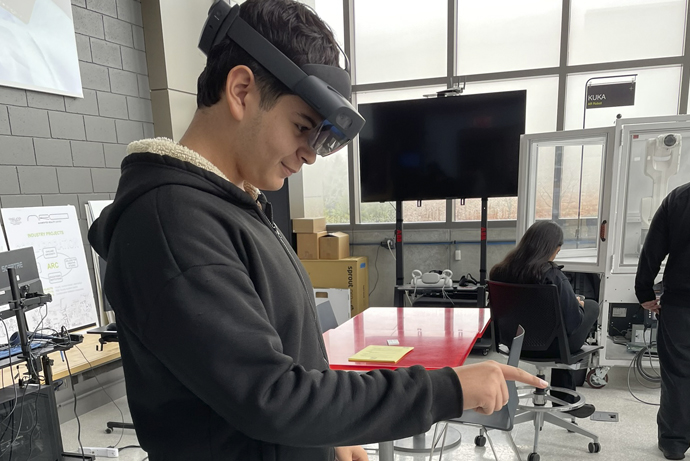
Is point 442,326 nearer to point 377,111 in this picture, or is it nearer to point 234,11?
point 234,11

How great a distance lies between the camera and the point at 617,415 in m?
2.76

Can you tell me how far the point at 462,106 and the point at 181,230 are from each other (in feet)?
12.9

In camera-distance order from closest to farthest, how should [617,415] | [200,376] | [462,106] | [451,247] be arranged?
[200,376], [617,415], [462,106], [451,247]

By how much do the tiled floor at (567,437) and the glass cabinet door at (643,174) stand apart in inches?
37.2

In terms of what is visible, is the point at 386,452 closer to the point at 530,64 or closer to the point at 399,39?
the point at 530,64

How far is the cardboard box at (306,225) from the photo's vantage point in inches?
181

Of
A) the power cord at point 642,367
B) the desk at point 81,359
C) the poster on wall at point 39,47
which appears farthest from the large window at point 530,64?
the desk at point 81,359

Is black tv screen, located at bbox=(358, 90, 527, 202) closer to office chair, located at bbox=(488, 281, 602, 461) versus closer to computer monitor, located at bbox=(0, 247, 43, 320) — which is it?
office chair, located at bbox=(488, 281, 602, 461)

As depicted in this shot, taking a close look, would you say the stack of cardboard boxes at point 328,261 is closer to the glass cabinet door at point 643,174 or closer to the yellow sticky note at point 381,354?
the glass cabinet door at point 643,174

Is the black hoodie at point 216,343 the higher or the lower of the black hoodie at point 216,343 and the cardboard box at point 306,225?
the higher

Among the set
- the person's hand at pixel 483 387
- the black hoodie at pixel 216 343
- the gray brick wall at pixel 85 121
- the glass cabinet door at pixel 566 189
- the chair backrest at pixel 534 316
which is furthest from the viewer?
the glass cabinet door at pixel 566 189

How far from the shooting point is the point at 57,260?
288cm

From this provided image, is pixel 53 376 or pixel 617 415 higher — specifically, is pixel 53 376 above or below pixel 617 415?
above

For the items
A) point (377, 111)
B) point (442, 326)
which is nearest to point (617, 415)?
point (442, 326)
